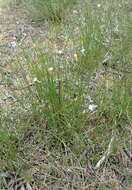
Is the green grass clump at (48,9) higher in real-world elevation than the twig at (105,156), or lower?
higher

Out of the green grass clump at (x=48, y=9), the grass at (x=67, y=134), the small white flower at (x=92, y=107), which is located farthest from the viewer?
the green grass clump at (x=48, y=9)

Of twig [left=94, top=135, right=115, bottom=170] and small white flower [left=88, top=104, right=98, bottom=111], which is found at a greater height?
small white flower [left=88, top=104, right=98, bottom=111]

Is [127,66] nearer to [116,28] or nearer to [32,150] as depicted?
[116,28]

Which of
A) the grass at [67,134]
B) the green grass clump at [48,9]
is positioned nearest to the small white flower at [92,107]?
the grass at [67,134]

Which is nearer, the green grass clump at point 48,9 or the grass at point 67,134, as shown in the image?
the grass at point 67,134

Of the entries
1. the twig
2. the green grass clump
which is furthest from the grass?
the green grass clump

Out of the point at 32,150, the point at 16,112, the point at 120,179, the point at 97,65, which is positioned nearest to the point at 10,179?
the point at 32,150

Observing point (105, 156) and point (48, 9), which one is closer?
point (105, 156)

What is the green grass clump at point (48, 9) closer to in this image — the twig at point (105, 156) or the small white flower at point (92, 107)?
the small white flower at point (92, 107)

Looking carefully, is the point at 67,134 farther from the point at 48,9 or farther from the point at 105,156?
the point at 48,9

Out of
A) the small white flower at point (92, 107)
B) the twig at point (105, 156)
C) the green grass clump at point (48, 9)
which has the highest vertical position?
the green grass clump at point (48, 9)

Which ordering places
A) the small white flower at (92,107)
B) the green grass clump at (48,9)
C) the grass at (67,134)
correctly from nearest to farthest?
1. the grass at (67,134)
2. the small white flower at (92,107)
3. the green grass clump at (48,9)

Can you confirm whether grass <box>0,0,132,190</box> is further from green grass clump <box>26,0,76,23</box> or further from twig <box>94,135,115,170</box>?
green grass clump <box>26,0,76,23</box>

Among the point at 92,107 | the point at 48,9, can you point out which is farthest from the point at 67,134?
the point at 48,9
